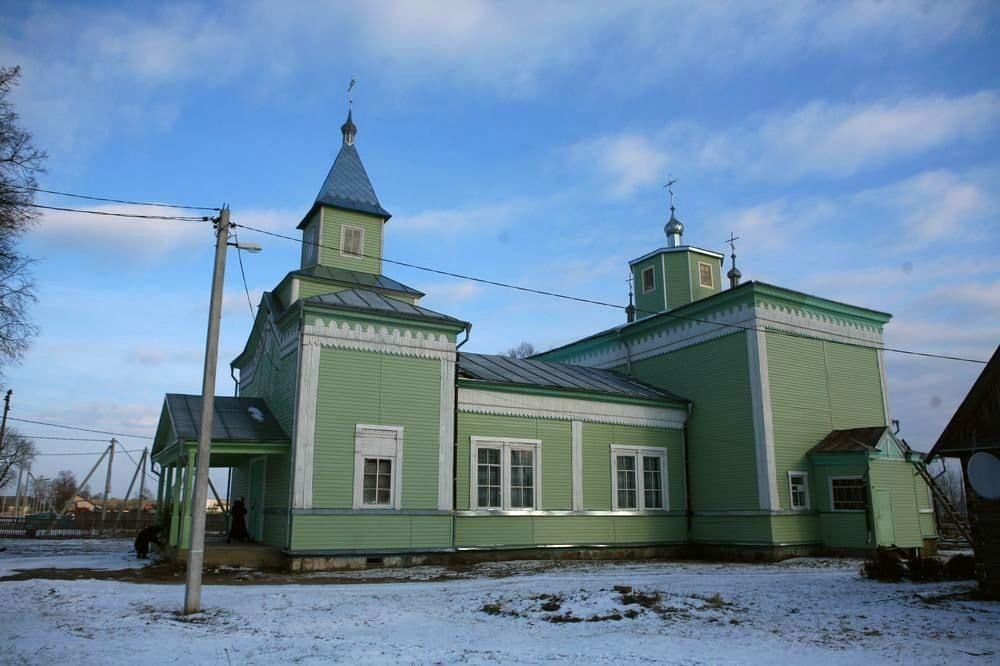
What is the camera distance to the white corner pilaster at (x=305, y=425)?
17516 millimetres

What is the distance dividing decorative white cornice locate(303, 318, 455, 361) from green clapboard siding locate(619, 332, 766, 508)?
8.45 m

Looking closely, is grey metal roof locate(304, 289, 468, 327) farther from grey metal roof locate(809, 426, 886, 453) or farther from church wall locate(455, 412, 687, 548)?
grey metal roof locate(809, 426, 886, 453)

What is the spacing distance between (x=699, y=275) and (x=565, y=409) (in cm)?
929

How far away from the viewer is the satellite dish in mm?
12529

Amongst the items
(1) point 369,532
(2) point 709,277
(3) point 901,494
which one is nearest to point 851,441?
(3) point 901,494

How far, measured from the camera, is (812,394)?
903 inches

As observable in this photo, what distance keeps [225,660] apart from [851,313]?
21649 millimetres

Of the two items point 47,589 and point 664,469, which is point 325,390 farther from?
point 664,469

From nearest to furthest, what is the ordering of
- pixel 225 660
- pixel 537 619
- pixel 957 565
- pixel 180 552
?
1. pixel 225 660
2. pixel 537 619
3. pixel 957 565
4. pixel 180 552

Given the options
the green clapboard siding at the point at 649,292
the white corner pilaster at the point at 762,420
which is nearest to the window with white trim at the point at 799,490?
the white corner pilaster at the point at 762,420

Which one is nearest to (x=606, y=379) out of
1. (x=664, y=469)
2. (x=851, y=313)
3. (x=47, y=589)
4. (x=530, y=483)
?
(x=664, y=469)

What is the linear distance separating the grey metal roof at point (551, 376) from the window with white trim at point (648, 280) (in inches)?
167

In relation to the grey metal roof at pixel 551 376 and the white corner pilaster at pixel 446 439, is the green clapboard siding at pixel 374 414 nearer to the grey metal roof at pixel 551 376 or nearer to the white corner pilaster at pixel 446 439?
the white corner pilaster at pixel 446 439

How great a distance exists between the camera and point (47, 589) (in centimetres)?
1305
